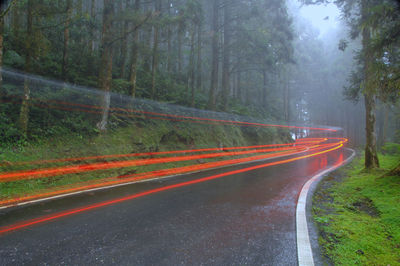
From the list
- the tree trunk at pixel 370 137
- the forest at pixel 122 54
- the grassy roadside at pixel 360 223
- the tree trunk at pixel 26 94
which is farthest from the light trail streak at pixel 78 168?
the tree trunk at pixel 370 137

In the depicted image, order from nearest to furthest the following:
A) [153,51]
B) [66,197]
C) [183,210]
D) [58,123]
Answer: [183,210] < [66,197] < [58,123] < [153,51]

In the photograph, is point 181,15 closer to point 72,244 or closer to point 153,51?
point 153,51

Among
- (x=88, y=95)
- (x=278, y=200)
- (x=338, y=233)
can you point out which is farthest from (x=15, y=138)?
(x=338, y=233)

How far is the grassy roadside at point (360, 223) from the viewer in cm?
298

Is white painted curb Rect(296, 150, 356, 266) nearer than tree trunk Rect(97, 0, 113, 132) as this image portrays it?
Yes

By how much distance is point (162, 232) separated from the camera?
12.4 feet

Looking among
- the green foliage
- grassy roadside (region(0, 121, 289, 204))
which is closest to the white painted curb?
grassy roadside (region(0, 121, 289, 204))

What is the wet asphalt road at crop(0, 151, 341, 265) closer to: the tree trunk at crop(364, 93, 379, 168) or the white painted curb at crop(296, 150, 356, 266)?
the white painted curb at crop(296, 150, 356, 266)

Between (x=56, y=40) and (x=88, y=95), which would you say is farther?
(x=56, y=40)

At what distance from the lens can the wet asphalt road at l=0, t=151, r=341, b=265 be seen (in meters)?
2.97

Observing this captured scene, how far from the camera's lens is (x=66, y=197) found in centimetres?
624

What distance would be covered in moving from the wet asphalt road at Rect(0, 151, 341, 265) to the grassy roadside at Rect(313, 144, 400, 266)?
54cm

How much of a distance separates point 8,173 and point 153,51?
11.4 meters

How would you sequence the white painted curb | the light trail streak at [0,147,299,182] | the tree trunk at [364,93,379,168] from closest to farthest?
1. the white painted curb
2. the light trail streak at [0,147,299,182]
3. the tree trunk at [364,93,379,168]
